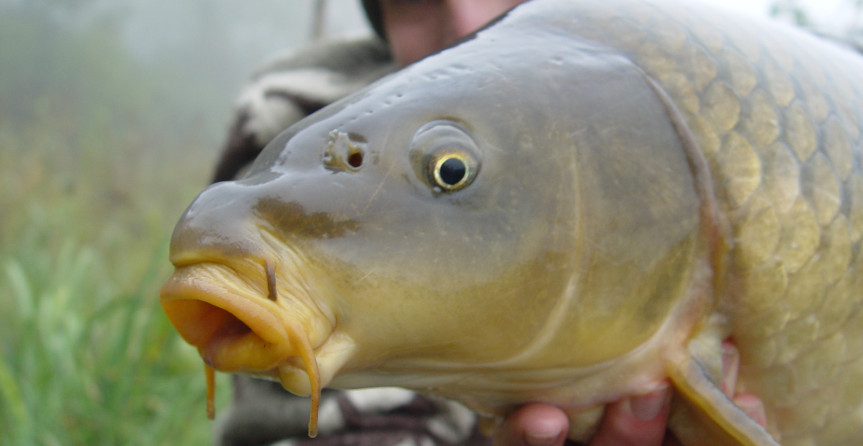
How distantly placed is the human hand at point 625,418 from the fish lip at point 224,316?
32 cm

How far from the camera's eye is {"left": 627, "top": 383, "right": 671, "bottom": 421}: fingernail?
730 millimetres

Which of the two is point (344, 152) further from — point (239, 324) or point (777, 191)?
point (777, 191)

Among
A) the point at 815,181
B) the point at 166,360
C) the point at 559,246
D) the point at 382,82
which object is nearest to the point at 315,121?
the point at 382,82

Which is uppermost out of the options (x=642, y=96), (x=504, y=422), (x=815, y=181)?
(x=642, y=96)

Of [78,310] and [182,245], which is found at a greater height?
[182,245]

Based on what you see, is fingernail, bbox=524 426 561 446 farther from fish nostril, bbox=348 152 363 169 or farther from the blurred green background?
the blurred green background

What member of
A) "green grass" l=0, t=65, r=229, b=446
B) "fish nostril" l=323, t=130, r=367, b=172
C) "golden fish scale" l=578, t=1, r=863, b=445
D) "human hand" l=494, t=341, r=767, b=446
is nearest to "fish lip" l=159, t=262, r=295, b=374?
"fish nostril" l=323, t=130, r=367, b=172

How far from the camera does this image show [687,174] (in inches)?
27.1

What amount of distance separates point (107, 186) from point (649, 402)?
6150 millimetres

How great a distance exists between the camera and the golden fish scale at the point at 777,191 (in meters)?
0.70

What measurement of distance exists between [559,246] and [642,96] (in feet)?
0.67

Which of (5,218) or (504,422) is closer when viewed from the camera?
(504,422)

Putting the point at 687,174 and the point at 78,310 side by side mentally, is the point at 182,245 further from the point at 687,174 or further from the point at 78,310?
the point at 78,310

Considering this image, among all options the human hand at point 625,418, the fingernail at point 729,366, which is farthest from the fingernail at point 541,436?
the fingernail at point 729,366
